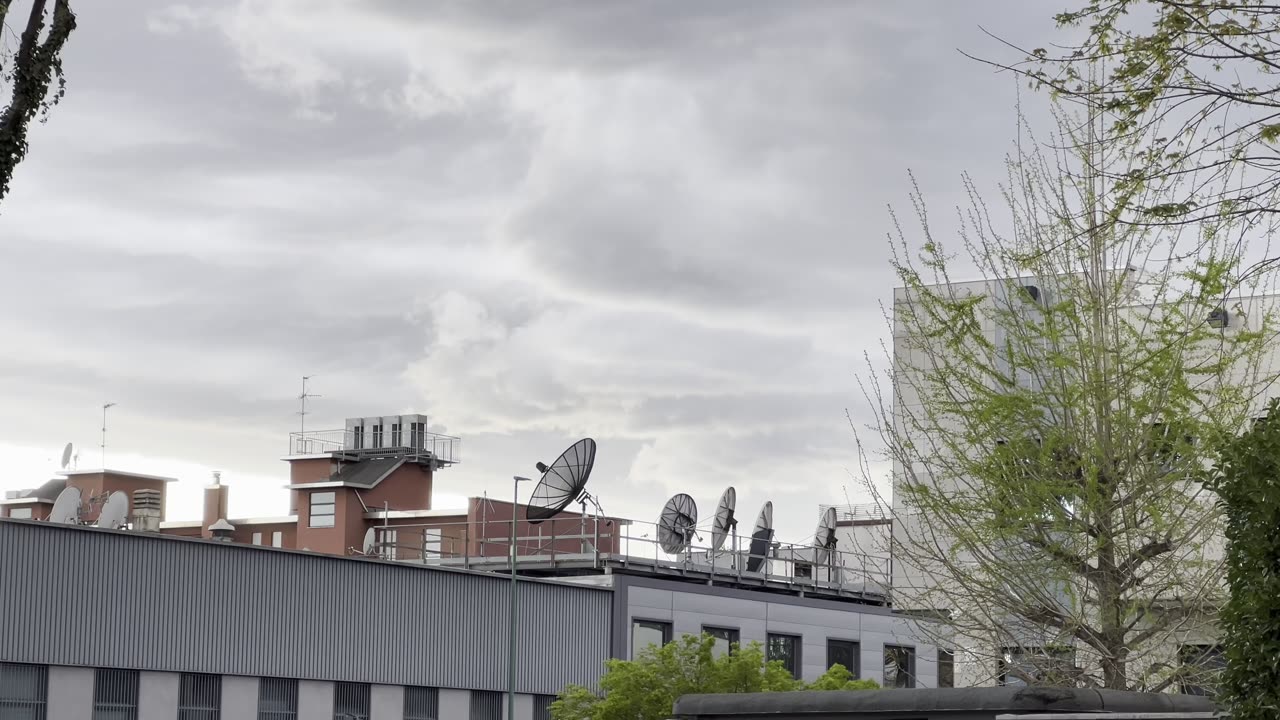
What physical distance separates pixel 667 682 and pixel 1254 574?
2263 centimetres

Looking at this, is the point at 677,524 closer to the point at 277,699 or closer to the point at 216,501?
the point at 277,699

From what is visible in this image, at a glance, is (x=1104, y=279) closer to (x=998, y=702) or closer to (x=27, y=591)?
(x=998, y=702)

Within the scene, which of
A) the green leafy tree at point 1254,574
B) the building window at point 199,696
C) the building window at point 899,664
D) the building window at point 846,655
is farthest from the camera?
the building window at point 899,664

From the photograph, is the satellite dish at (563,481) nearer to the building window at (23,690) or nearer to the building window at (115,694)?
the building window at (115,694)

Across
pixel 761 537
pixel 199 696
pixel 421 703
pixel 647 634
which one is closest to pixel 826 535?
pixel 761 537

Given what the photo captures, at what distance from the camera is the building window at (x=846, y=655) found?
5591cm

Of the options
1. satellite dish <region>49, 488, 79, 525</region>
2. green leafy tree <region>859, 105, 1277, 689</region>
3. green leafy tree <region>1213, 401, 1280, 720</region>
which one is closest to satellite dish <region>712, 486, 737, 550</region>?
satellite dish <region>49, 488, 79, 525</region>

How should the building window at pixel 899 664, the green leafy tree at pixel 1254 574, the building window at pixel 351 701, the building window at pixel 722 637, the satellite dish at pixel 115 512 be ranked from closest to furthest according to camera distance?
the green leafy tree at pixel 1254 574, the building window at pixel 351 701, the satellite dish at pixel 115 512, the building window at pixel 722 637, the building window at pixel 899 664

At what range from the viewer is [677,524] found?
51.8m

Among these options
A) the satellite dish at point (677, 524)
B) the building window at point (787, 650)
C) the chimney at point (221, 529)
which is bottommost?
the building window at point (787, 650)

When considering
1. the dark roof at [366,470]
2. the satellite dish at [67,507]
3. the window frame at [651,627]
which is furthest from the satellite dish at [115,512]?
the dark roof at [366,470]

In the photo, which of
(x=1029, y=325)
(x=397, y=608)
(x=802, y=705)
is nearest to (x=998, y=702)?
(x=802, y=705)

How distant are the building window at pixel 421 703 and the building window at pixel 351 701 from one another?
1348 millimetres

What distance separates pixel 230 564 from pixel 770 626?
20863 millimetres
